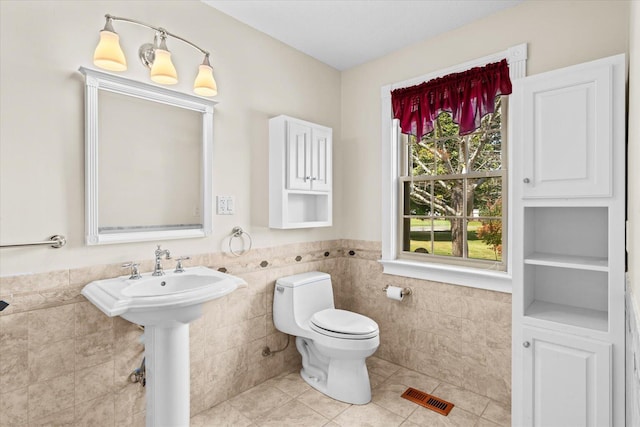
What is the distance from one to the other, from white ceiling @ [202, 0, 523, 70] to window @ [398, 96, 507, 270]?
0.60m

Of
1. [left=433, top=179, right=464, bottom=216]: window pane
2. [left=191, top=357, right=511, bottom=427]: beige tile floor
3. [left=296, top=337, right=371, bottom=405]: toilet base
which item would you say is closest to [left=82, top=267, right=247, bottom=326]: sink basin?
[left=191, top=357, right=511, bottom=427]: beige tile floor

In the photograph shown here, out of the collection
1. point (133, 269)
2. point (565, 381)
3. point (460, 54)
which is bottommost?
point (565, 381)

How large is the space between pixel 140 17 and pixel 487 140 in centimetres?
224

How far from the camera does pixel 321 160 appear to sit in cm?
262

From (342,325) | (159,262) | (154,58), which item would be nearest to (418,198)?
(342,325)

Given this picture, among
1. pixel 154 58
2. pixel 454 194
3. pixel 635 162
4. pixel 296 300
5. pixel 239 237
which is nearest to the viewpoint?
pixel 635 162

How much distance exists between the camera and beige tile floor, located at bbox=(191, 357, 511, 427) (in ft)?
6.53

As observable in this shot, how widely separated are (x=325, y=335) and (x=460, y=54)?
210cm

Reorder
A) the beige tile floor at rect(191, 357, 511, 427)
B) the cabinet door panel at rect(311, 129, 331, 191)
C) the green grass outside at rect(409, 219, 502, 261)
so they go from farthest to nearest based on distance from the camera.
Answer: the cabinet door panel at rect(311, 129, 331, 191)
the green grass outside at rect(409, 219, 502, 261)
the beige tile floor at rect(191, 357, 511, 427)

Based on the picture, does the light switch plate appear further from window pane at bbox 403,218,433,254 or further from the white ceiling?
window pane at bbox 403,218,433,254

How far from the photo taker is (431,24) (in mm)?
A: 2311

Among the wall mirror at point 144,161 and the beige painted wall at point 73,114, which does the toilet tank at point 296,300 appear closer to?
the beige painted wall at point 73,114

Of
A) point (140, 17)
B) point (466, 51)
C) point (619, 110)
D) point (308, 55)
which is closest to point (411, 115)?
point (466, 51)

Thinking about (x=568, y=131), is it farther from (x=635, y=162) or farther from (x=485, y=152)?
(x=485, y=152)
